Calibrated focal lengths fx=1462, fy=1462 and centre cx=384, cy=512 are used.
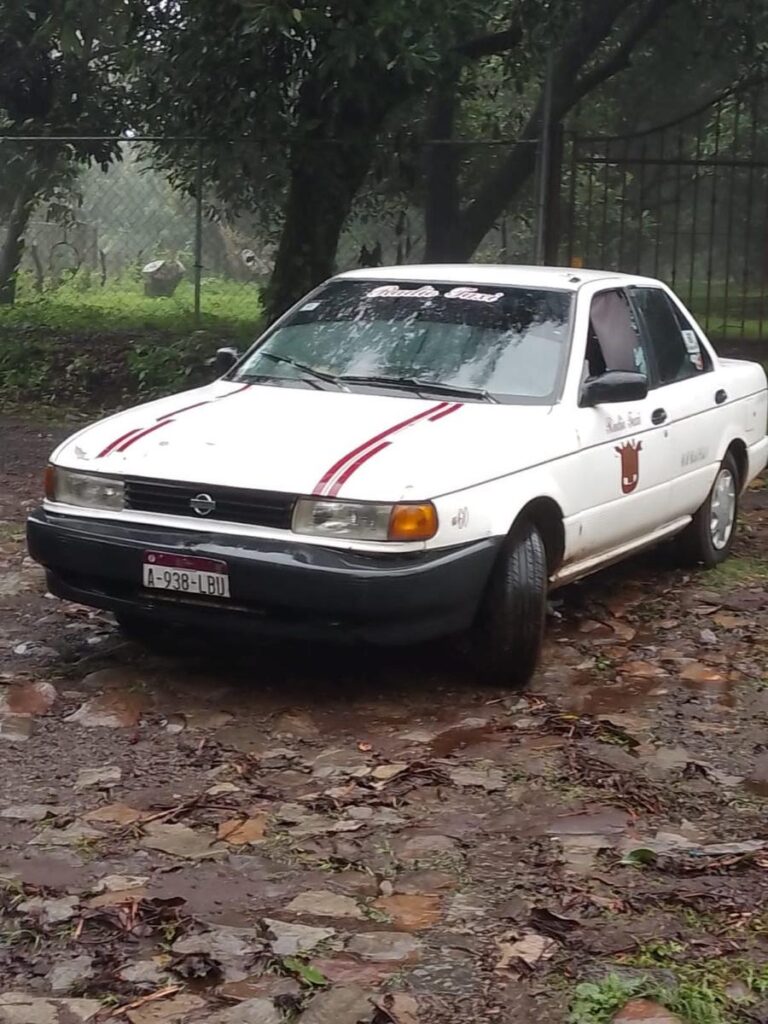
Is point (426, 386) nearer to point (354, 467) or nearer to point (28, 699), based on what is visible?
point (354, 467)

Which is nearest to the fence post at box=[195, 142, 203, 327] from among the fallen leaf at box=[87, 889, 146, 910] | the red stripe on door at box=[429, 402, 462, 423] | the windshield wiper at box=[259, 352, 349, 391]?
the windshield wiper at box=[259, 352, 349, 391]

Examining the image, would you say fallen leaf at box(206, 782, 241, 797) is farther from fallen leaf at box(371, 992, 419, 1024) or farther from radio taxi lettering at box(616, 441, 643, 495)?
radio taxi lettering at box(616, 441, 643, 495)

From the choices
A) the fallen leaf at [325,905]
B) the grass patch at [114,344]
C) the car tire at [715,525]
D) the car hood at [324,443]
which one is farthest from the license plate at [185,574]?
the grass patch at [114,344]

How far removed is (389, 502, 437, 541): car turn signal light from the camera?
16.4 feet

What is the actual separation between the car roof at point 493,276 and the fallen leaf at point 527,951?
3.60 meters

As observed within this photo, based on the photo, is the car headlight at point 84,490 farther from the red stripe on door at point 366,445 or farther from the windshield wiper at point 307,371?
the windshield wiper at point 307,371

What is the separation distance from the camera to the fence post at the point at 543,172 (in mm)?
12086

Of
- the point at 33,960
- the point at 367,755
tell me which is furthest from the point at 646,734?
the point at 33,960

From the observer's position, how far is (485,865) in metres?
4.04

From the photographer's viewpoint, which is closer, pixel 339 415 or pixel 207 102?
pixel 339 415

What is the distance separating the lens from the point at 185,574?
16.9 feet

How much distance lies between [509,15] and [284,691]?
7.68 metres

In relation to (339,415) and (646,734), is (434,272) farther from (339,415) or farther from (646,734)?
(646,734)

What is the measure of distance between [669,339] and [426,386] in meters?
1.79
